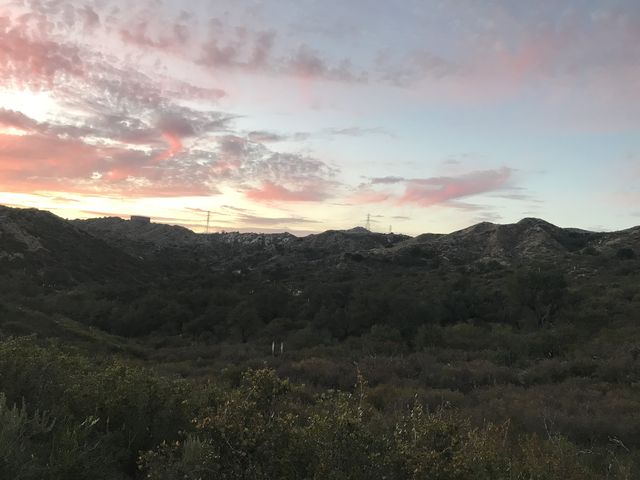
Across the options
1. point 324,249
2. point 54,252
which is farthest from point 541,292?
point 324,249

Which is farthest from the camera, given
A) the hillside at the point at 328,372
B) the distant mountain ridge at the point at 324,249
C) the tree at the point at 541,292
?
the distant mountain ridge at the point at 324,249

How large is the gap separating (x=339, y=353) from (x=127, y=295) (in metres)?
35.1

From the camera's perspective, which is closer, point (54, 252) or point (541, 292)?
point (541, 292)

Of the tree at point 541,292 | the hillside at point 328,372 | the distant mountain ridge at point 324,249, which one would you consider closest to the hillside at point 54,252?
the distant mountain ridge at point 324,249

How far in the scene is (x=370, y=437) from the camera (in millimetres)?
4711

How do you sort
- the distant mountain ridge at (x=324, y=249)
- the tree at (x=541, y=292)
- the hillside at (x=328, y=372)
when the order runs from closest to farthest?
the hillside at (x=328, y=372) → the tree at (x=541, y=292) → the distant mountain ridge at (x=324, y=249)

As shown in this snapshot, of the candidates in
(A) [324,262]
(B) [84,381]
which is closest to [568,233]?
(A) [324,262]

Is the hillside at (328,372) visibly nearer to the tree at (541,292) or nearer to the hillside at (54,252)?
the tree at (541,292)

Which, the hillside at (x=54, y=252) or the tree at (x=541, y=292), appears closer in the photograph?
the tree at (x=541, y=292)

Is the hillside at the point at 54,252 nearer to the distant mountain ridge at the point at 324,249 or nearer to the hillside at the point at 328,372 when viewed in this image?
the distant mountain ridge at the point at 324,249

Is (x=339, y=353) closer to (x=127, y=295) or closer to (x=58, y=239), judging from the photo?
(x=127, y=295)

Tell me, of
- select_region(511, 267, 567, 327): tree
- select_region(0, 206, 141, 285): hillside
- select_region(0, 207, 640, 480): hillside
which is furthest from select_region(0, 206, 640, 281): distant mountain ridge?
select_region(511, 267, 567, 327): tree

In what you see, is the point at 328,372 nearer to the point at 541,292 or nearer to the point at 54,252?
the point at 541,292

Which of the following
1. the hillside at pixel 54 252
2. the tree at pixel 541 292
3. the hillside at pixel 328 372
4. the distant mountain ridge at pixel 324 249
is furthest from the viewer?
the distant mountain ridge at pixel 324 249
